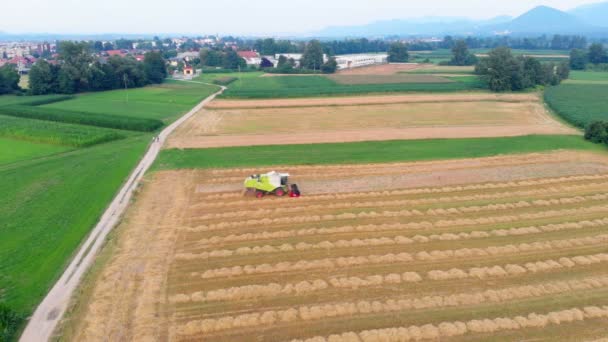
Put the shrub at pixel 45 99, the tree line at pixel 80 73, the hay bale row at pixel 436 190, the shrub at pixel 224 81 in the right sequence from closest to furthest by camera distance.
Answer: the hay bale row at pixel 436 190, the shrub at pixel 45 99, the tree line at pixel 80 73, the shrub at pixel 224 81

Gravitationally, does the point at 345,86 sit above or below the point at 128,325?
above

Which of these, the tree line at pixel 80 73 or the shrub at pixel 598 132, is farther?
the tree line at pixel 80 73

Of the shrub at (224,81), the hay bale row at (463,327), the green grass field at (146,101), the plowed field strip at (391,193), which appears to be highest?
the shrub at (224,81)

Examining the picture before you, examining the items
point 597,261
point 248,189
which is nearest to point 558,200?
point 597,261

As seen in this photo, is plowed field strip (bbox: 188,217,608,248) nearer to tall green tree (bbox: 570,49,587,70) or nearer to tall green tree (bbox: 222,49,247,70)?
tall green tree (bbox: 222,49,247,70)

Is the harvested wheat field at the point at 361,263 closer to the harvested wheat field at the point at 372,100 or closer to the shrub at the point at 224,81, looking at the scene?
the harvested wheat field at the point at 372,100

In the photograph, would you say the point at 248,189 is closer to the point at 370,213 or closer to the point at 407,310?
the point at 370,213

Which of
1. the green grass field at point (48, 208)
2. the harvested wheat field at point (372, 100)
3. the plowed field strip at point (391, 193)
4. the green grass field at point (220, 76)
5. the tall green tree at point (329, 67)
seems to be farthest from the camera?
the tall green tree at point (329, 67)

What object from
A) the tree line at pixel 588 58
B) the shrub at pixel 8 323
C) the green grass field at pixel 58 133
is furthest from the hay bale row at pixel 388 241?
the tree line at pixel 588 58
